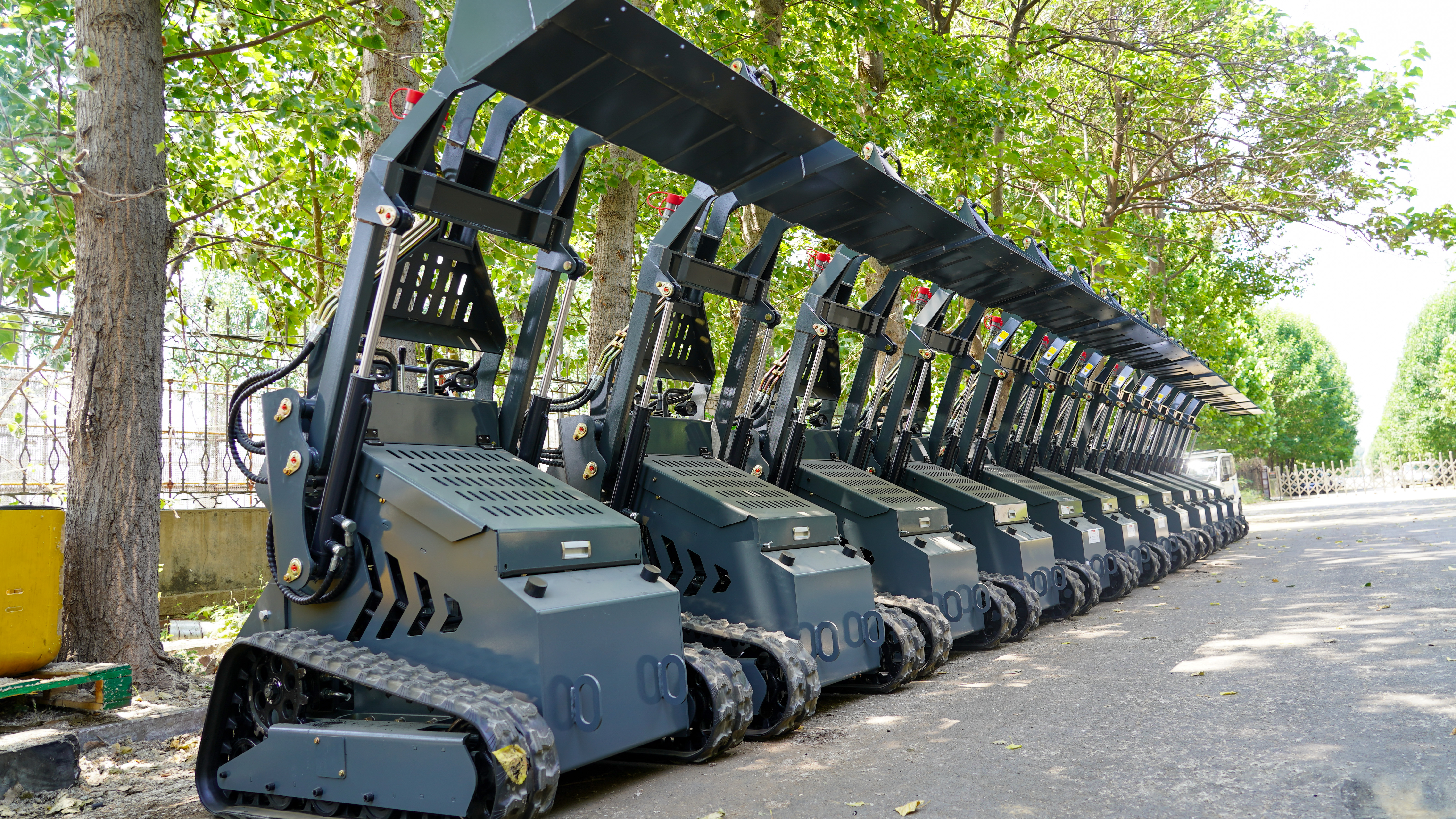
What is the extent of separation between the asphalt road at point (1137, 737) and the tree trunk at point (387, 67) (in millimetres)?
3719

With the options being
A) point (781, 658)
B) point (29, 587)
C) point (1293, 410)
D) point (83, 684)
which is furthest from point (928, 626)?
point (1293, 410)

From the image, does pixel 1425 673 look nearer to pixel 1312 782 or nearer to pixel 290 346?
pixel 1312 782

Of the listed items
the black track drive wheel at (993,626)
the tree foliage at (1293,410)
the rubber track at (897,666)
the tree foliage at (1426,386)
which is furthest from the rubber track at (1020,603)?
the tree foliage at (1426,386)

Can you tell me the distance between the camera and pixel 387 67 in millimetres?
7223

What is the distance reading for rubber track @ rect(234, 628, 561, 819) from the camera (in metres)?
3.63

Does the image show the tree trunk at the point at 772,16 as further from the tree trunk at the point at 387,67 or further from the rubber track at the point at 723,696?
the rubber track at the point at 723,696

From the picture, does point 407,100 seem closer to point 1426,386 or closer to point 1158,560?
point 1158,560

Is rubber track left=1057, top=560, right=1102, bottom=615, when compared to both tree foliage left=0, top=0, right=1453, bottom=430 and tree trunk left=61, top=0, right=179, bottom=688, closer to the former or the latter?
tree foliage left=0, top=0, right=1453, bottom=430

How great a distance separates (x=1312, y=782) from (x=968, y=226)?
4.37 meters

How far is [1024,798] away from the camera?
158 inches

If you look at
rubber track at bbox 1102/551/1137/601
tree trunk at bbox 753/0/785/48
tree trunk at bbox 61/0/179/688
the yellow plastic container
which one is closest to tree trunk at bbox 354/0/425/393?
tree trunk at bbox 61/0/179/688

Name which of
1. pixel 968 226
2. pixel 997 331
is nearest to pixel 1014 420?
pixel 997 331

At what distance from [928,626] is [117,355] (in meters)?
5.02

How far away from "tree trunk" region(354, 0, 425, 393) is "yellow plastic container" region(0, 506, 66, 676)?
2.19 meters
